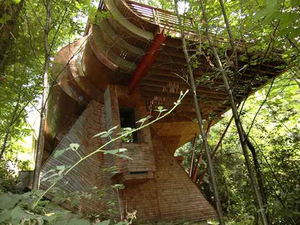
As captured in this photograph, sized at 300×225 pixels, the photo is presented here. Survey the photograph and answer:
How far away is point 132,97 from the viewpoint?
679 centimetres

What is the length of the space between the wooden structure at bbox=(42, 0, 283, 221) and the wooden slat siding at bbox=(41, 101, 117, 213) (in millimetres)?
22

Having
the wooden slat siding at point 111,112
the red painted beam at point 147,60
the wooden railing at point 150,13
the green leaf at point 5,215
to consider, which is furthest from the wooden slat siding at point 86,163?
the green leaf at point 5,215

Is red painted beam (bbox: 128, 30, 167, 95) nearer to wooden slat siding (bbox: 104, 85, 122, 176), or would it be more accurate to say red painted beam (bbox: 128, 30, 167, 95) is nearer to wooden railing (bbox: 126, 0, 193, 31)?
wooden railing (bbox: 126, 0, 193, 31)

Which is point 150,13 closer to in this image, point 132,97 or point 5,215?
point 132,97

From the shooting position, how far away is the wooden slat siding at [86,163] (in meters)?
5.02

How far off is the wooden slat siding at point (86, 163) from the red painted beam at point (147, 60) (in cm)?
142

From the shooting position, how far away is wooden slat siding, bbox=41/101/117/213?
5.02 meters

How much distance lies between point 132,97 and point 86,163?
2415mm

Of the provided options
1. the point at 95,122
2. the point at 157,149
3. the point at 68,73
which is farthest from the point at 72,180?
the point at 68,73

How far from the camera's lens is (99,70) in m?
6.56

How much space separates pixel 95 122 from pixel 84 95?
1.45m

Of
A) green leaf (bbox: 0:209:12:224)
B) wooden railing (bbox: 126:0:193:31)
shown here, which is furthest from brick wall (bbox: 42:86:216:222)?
green leaf (bbox: 0:209:12:224)

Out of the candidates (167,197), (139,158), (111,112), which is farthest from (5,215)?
(167,197)

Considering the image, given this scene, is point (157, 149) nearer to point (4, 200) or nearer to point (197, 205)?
point (197, 205)
